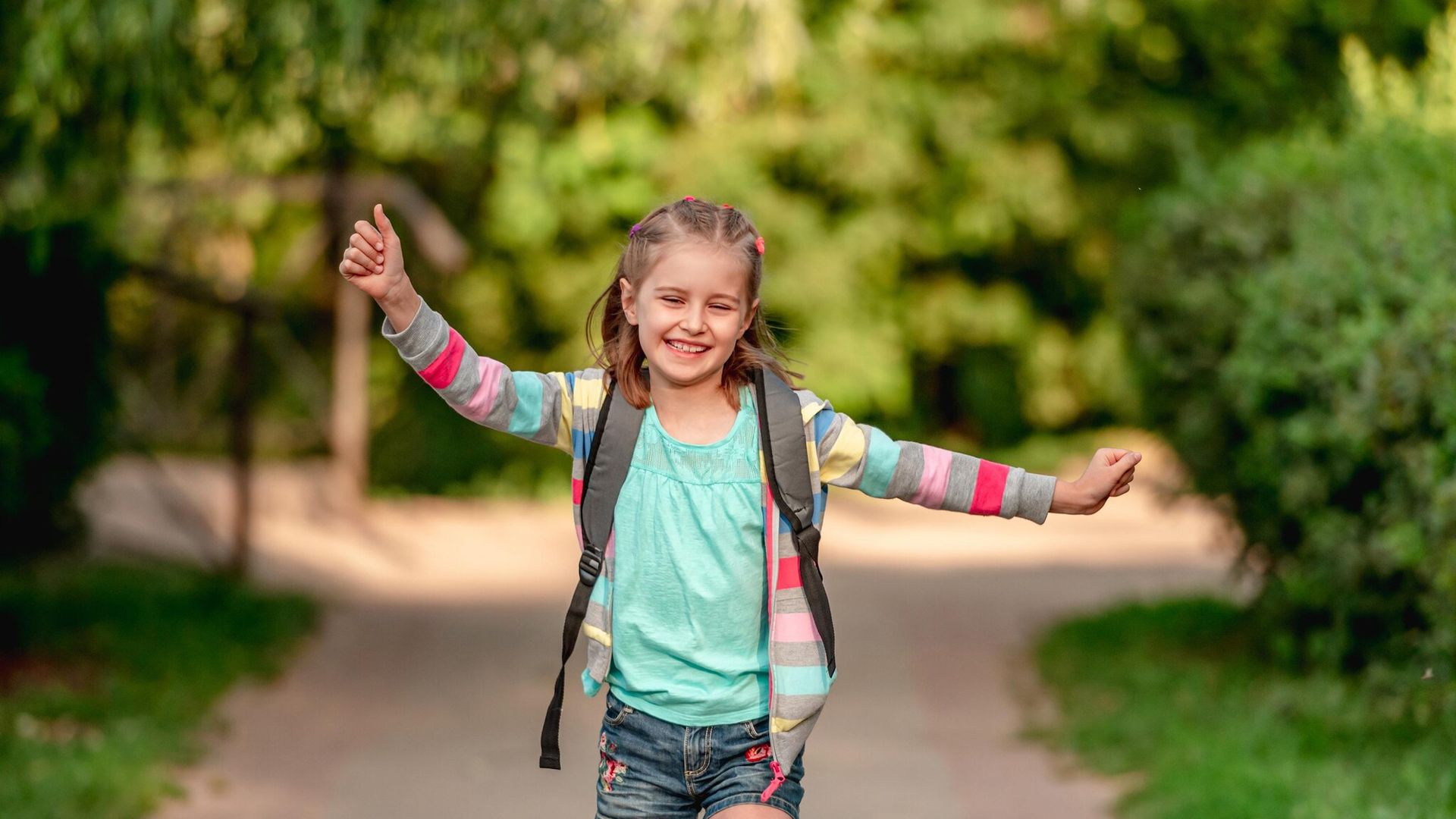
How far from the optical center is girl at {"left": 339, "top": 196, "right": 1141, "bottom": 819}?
286 centimetres

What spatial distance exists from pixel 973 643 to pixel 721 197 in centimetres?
876

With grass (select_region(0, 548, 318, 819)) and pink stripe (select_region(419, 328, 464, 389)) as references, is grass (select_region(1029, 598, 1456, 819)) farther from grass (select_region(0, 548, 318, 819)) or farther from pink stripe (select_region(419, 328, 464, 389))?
grass (select_region(0, 548, 318, 819))

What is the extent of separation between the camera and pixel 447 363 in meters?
2.84

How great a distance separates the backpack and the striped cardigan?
0.07ft

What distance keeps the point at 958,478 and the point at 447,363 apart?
0.93 m

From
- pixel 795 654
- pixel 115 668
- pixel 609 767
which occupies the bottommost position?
pixel 115 668

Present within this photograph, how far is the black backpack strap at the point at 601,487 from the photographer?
2893mm

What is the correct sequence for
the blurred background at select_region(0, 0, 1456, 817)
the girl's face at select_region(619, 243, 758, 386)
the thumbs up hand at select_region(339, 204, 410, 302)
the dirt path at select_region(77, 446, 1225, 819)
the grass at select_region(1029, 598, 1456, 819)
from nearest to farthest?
the thumbs up hand at select_region(339, 204, 410, 302) → the girl's face at select_region(619, 243, 758, 386) → the grass at select_region(1029, 598, 1456, 819) → the blurred background at select_region(0, 0, 1456, 817) → the dirt path at select_region(77, 446, 1225, 819)

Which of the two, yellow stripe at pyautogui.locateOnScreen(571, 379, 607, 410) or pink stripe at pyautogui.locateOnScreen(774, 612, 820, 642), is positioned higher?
yellow stripe at pyautogui.locateOnScreen(571, 379, 607, 410)

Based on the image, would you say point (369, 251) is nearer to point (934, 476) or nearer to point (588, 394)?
point (588, 394)

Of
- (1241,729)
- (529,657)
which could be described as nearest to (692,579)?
(1241,729)

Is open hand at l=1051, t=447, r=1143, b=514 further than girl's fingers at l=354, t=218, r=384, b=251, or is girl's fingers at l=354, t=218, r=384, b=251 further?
open hand at l=1051, t=447, r=1143, b=514

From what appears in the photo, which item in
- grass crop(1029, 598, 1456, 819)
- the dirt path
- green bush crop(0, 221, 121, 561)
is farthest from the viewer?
green bush crop(0, 221, 121, 561)

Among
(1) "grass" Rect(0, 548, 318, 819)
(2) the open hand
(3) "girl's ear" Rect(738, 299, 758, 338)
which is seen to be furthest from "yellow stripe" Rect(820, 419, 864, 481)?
(1) "grass" Rect(0, 548, 318, 819)
